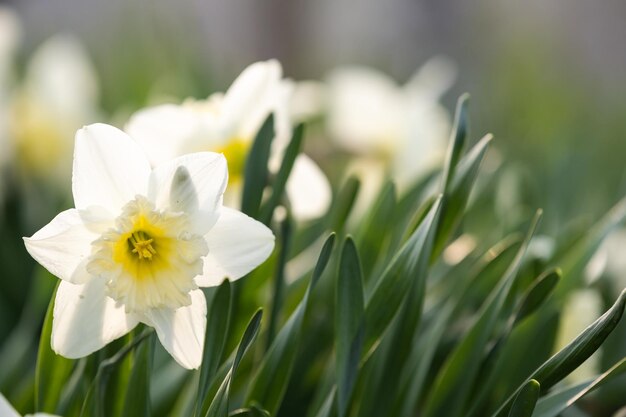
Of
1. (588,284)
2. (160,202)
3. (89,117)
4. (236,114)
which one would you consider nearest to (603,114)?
(89,117)

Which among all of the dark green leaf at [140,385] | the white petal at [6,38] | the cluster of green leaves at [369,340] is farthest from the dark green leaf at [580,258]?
the white petal at [6,38]

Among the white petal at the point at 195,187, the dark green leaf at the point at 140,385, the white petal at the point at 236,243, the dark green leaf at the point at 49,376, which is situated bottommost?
the dark green leaf at the point at 49,376

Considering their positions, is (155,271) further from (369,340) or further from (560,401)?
(560,401)

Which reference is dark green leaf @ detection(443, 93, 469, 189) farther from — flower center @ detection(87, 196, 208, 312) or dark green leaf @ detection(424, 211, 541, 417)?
flower center @ detection(87, 196, 208, 312)

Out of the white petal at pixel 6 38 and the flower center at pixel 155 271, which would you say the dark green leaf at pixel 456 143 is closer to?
the flower center at pixel 155 271

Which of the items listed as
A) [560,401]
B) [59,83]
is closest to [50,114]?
[59,83]

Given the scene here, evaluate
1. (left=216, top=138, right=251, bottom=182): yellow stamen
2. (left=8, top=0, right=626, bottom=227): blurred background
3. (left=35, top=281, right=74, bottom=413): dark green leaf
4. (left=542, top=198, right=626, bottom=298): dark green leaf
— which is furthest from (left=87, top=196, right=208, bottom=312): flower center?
(left=8, top=0, right=626, bottom=227): blurred background
